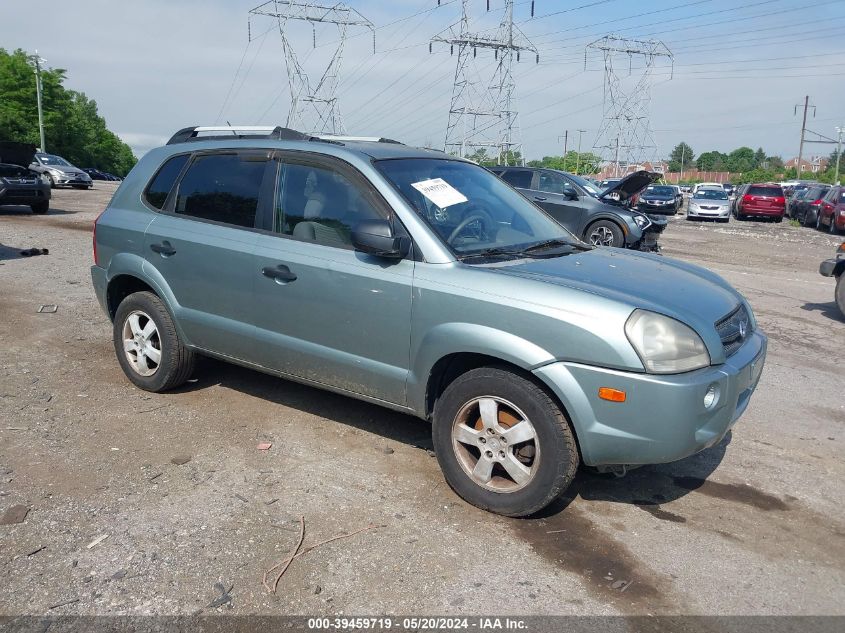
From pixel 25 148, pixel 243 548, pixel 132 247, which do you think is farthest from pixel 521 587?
pixel 25 148

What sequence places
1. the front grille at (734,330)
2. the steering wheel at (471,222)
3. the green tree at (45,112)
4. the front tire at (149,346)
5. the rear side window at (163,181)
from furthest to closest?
the green tree at (45,112), the rear side window at (163,181), the front tire at (149,346), the steering wheel at (471,222), the front grille at (734,330)

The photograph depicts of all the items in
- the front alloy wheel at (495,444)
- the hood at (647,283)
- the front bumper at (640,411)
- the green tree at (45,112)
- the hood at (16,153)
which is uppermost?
the green tree at (45,112)

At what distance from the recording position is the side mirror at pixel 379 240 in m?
3.87

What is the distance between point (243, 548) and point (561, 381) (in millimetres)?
1662

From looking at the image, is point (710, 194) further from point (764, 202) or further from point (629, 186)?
point (629, 186)

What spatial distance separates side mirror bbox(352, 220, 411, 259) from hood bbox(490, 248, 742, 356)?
510mm

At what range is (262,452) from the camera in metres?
4.50

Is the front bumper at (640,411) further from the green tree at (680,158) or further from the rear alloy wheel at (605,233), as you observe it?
the green tree at (680,158)

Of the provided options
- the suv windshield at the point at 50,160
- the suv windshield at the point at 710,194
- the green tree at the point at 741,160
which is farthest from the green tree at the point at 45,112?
the green tree at the point at 741,160

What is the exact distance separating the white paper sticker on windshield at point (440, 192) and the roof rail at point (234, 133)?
97 centimetres

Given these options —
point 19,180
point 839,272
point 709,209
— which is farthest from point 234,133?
point 709,209

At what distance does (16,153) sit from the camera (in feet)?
58.1

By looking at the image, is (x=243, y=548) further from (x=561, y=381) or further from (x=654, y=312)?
(x=654, y=312)

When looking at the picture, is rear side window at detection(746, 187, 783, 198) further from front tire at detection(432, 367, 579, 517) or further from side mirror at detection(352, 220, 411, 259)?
front tire at detection(432, 367, 579, 517)
